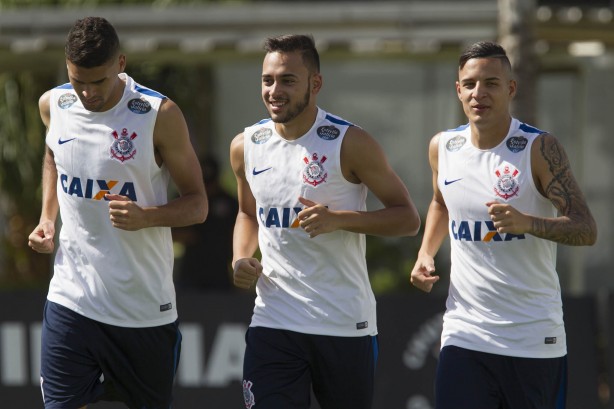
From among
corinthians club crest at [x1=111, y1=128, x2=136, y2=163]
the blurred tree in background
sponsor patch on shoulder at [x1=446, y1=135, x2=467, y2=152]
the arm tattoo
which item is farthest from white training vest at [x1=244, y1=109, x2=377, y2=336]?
the blurred tree in background

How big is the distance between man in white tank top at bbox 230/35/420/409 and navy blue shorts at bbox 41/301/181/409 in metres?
0.46

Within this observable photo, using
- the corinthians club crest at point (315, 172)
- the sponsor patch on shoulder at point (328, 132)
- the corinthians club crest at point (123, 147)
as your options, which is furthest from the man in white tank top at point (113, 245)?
the sponsor patch on shoulder at point (328, 132)

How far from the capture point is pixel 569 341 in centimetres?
906

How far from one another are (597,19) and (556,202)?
694cm

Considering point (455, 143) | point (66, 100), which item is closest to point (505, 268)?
point (455, 143)

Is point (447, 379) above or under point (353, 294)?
under

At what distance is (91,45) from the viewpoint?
5.55 m

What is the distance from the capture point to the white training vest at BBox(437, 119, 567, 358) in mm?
5652

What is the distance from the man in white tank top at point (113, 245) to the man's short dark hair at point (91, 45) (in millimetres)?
36

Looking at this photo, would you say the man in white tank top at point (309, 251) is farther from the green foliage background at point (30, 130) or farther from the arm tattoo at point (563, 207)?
the green foliage background at point (30, 130)

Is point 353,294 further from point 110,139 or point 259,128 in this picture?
point 110,139

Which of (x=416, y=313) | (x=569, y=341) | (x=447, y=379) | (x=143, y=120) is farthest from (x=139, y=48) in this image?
(x=447, y=379)

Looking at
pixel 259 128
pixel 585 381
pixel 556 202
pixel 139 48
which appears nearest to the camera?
pixel 556 202

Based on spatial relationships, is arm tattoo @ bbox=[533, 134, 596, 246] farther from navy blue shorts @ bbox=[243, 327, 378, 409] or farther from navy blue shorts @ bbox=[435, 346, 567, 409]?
navy blue shorts @ bbox=[243, 327, 378, 409]
